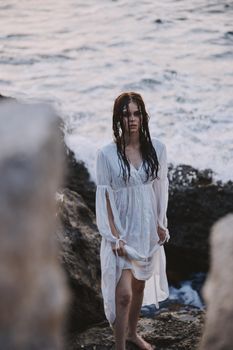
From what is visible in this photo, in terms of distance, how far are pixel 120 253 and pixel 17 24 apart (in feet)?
34.3

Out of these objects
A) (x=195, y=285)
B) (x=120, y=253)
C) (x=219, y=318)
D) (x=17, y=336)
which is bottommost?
(x=195, y=285)

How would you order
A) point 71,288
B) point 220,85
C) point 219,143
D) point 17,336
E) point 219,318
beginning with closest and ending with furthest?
point 17,336 → point 219,318 → point 71,288 → point 219,143 → point 220,85

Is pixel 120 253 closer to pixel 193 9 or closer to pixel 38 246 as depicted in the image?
pixel 38 246

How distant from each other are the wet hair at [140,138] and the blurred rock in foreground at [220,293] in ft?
11.3

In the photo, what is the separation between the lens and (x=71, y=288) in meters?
4.95

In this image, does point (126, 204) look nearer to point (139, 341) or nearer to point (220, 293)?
point (139, 341)

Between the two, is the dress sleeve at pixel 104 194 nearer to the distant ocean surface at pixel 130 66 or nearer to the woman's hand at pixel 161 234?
the woman's hand at pixel 161 234

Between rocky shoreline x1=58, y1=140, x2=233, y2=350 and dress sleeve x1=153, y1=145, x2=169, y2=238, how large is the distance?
2.03 ft

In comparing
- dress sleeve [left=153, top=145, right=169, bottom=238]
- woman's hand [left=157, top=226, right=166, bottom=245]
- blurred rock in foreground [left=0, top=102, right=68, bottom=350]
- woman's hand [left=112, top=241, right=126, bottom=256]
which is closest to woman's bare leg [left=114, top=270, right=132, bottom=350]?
woman's hand [left=112, top=241, right=126, bottom=256]

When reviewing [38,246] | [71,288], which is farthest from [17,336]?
[71,288]

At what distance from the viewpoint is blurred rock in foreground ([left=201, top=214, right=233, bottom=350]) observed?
911 millimetres

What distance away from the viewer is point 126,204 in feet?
15.1

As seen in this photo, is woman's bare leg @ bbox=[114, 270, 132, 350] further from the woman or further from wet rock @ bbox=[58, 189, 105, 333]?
wet rock @ bbox=[58, 189, 105, 333]

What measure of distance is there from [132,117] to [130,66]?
7.11 metres
